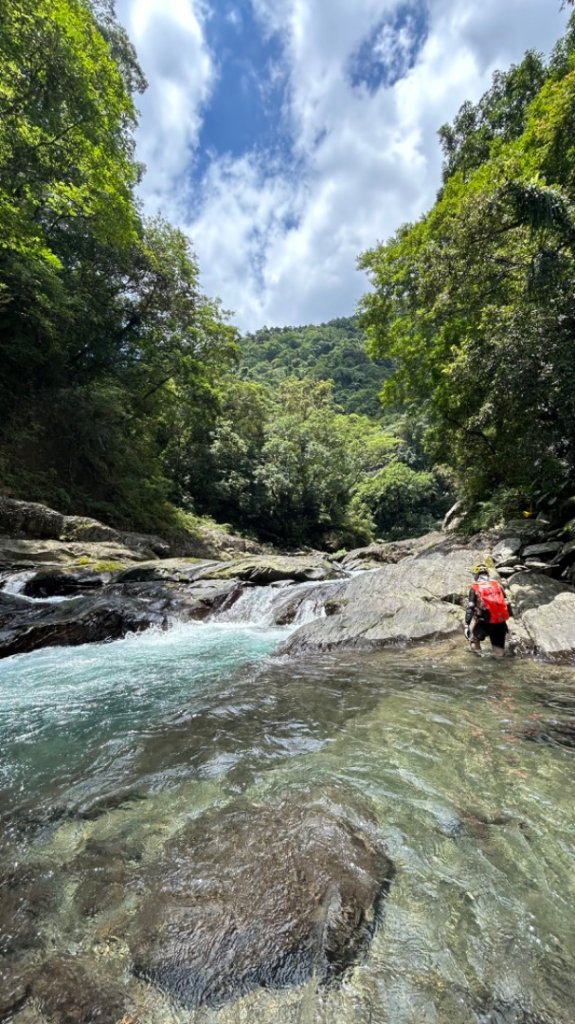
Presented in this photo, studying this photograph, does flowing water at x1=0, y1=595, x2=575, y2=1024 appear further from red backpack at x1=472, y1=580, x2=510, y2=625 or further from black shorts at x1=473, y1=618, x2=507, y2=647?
red backpack at x1=472, y1=580, x2=510, y2=625

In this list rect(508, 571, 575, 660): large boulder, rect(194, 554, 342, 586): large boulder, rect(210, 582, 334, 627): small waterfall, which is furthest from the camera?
rect(194, 554, 342, 586): large boulder

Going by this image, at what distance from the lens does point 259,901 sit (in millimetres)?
2170

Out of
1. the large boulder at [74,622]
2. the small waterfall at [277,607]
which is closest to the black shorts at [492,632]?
the small waterfall at [277,607]

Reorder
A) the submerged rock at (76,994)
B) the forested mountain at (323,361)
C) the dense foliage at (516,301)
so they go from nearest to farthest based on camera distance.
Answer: the submerged rock at (76,994) → the dense foliage at (516,301) → the forested mountain at (323,361)

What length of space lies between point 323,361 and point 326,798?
99.4m

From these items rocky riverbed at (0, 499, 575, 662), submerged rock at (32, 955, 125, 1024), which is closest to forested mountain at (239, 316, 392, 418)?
rocky riverbed at (0, 499, 575, 662)

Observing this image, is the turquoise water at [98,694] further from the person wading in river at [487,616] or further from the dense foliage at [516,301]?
the dense foliage at [516,301]

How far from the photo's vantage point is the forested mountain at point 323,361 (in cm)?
8244

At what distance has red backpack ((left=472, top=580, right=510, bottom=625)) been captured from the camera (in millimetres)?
6812

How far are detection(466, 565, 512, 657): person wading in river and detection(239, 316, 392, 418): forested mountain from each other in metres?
71.1

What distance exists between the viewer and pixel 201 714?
15.9 feet

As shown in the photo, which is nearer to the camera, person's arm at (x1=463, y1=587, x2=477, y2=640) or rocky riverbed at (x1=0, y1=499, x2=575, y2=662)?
person's arm at (x1=463, y1=587, x2=477, y2=640)

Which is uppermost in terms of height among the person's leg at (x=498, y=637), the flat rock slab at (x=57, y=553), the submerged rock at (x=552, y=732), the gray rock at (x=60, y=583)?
the flat rock slab at (x=57, y=553)

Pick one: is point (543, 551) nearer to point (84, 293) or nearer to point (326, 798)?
point (326, 798)
